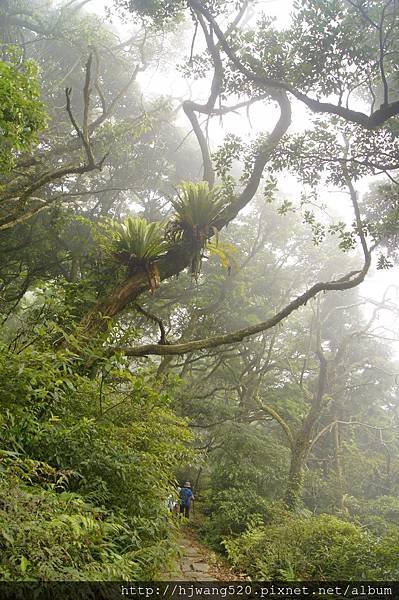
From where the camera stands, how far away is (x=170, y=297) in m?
11.3

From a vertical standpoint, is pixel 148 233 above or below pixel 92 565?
above

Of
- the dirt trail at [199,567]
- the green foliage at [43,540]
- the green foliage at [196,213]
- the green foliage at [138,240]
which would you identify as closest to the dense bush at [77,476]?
the green foliage at [43,540]

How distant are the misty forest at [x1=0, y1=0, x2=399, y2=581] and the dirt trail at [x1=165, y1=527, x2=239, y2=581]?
0.12 meters

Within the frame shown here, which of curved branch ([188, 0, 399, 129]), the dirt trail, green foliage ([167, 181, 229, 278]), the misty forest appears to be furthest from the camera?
the dirt trail

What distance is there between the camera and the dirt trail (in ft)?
18.7

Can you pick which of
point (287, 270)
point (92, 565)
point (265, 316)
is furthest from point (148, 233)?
point (287, 270)

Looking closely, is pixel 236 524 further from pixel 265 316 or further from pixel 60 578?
pixel 60 578

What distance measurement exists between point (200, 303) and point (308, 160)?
5990 millimetres

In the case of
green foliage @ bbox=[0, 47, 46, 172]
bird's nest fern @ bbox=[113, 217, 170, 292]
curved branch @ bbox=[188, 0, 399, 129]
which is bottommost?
bird's nest fern @ bbox=[113, 217, 170, 292]

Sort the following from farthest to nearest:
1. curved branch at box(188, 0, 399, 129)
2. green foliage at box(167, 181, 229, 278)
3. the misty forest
Result: green foliage at box(167, 181, 229, 278)
curved branch at box(188, 0, 399, 129)
the misty forest

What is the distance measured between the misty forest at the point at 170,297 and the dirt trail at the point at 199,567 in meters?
0.12

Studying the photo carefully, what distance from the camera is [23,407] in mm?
3152

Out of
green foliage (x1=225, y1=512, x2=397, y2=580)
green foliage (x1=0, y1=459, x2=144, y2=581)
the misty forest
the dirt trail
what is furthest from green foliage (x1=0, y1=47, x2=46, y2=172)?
green foliage (x1=225, y1=512, x2=397, y2=580)

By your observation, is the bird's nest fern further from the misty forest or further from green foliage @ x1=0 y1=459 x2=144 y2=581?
green foliage @ x1=0 y1=459 x2=144 y2=581
